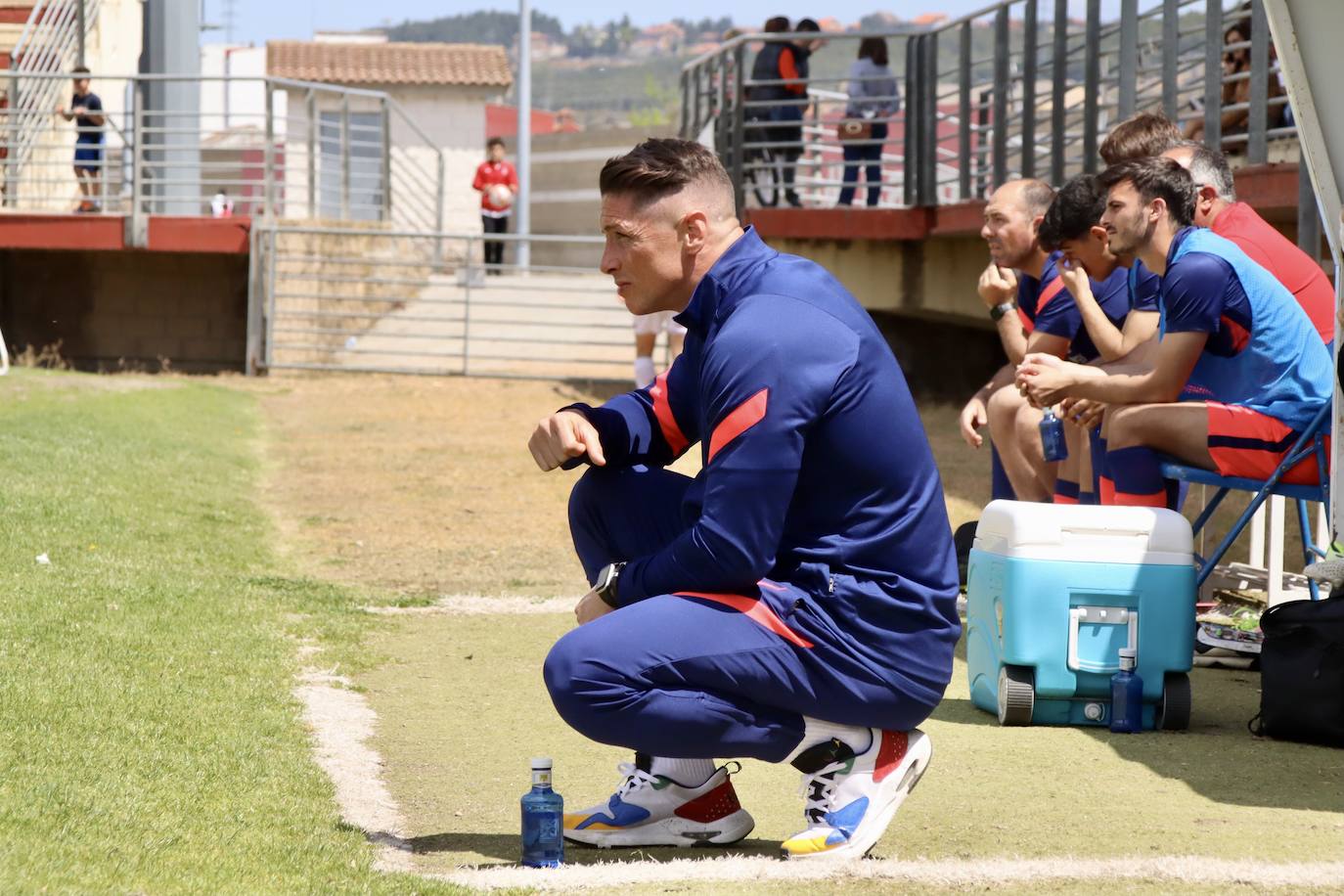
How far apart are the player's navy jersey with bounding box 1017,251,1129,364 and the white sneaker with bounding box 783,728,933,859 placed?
323cm

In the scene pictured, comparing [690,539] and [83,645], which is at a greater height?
[690,539]

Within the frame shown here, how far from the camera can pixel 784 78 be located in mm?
Result: 16422

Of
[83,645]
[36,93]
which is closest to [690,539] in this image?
[83,645]

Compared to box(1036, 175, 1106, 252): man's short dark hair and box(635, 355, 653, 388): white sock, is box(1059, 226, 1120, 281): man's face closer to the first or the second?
box(1036, 175, 1106, 252): man's short dark hair

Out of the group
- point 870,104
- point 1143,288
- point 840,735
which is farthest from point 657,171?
point 870,104

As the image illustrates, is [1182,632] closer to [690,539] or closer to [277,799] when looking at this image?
[690,539]

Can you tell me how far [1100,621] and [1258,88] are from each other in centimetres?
521

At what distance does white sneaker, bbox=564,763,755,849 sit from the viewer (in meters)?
3.77

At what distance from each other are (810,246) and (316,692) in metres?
12.1

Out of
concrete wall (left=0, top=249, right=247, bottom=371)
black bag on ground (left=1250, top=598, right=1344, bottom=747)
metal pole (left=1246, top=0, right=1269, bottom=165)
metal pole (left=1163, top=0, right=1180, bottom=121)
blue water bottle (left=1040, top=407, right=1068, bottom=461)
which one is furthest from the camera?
concrete wall (left=0, top=249, right=247, bottom=371)

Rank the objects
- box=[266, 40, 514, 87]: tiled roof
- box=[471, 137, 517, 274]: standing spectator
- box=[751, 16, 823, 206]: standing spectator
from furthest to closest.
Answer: box=[266, 40, 514, 87]: tiled roof
box=[471, 137, 517, 274]: standing spectator
box=[751, 16, 823, 206]: standing spectator

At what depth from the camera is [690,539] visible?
11.2 feet

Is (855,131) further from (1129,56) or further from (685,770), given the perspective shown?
(685,770)

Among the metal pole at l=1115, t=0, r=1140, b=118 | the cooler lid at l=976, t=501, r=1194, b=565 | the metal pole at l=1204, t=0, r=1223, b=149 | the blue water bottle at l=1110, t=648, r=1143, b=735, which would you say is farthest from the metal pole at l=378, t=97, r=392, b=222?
the blue water bottle at l=1110, t=648, r=1143, b=735
